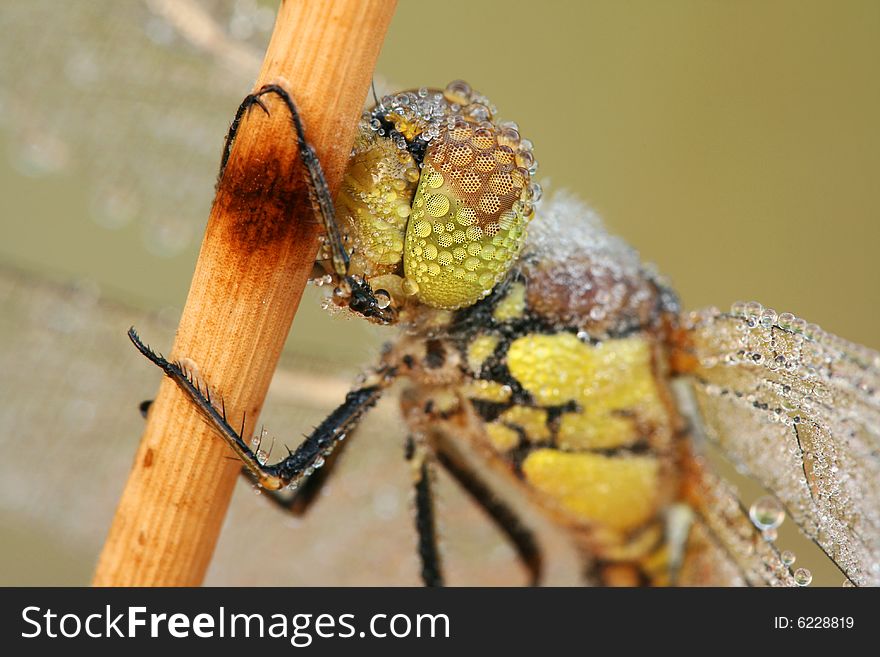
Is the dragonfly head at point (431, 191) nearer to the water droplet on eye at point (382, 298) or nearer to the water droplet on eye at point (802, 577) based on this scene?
the water droplet on eye at point (382, 298)

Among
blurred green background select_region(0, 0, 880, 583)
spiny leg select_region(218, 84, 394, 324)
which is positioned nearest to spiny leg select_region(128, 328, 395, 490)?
spiny leg select_region(218, 84, 394, 324)

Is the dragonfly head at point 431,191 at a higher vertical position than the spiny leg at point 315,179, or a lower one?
higher

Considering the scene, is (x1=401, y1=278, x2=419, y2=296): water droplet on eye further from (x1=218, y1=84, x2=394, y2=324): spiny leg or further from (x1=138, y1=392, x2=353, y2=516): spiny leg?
(x1=138, y1=392, x2=353, y2=516): spiny leg

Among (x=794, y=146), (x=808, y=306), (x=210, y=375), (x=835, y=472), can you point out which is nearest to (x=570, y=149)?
(x=794, y=146)

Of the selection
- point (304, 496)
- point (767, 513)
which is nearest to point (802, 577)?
point (767, 513)

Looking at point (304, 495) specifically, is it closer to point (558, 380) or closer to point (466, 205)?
point (558, 380)

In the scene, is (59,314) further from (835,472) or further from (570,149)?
(570,149)

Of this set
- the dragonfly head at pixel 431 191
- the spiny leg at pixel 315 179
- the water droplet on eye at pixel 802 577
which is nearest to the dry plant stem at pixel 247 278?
the spiny leg at pixel 315 179
